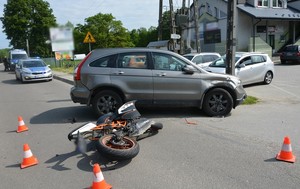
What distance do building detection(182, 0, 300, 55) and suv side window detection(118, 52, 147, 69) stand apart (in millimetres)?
25350

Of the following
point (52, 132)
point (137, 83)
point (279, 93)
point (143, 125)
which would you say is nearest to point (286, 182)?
point (143, 125)

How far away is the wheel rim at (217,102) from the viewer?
7.14m

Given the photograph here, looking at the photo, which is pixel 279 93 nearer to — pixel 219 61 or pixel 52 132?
pixel 219 61

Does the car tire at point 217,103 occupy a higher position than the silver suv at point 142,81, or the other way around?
the silver suv at point 142,81

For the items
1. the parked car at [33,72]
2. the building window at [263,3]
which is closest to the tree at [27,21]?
the parked car at [33,72]

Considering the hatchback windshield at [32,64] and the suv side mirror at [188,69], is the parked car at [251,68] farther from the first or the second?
the hatchback windshield at [32,64]

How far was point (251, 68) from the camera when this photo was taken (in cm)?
1248

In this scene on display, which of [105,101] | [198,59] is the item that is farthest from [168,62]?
[198,59]

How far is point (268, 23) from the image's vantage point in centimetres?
3456

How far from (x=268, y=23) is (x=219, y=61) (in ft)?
82.7

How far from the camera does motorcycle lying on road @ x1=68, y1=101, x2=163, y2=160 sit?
415 cm

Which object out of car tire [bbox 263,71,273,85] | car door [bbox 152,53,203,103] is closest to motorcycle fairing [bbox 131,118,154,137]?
car door [bbox 152,53,203,103]

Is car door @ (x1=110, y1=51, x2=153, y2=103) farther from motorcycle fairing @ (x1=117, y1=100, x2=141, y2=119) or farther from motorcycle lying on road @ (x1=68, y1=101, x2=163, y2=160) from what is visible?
motorcycle fairing @ (x1=117, y1=100, x2=141, y2=119)

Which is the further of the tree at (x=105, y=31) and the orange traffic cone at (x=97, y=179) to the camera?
the tree at (x=105, y=31)
